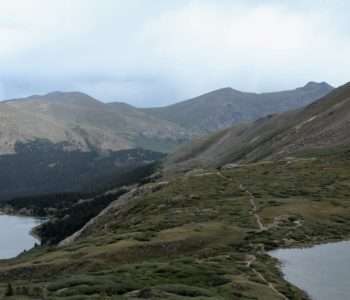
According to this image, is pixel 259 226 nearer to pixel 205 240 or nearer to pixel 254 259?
pixel 205 240

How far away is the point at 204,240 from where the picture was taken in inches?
3076

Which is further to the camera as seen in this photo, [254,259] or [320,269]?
[254,259]

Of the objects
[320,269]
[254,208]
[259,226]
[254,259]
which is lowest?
[320,269]

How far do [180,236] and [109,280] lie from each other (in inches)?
1232

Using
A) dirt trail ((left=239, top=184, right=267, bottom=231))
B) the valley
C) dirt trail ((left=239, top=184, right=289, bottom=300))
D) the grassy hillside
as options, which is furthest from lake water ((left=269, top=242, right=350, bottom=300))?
dirt trail ((left=239, top=184, right=267, bottom=231))

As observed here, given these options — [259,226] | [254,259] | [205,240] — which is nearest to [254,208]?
[259,226]

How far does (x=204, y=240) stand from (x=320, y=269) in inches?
772

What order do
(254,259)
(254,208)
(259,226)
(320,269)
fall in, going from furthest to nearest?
(254,208), (259,226), (254,259), (320,269)

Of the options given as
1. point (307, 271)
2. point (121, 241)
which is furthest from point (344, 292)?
point (121, 241)

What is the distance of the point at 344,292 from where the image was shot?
51.8m

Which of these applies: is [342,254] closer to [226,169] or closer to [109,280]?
[109,280]

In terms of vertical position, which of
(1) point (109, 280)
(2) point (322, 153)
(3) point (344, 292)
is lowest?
(3) point (344, 292)

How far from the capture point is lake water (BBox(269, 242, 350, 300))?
53000 mm

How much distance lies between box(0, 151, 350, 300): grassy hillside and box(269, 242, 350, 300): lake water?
6.12ft
